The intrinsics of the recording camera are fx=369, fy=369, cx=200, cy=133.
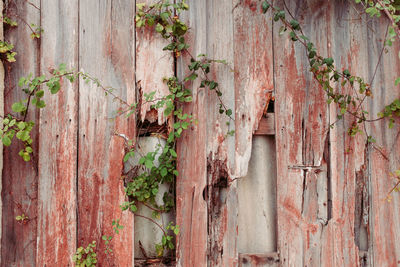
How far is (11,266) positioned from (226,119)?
147 cm

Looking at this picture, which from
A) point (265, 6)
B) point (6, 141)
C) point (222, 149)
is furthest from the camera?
point (222, 149)

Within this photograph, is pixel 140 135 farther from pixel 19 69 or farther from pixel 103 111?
pixel 19 69

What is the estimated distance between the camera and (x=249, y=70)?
7.14 ft

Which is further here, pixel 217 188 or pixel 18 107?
pixel 217 188

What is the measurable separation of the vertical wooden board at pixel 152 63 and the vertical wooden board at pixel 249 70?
410 mm

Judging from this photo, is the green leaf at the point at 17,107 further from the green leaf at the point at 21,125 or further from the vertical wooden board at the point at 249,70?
the vertical wooden board at the point at 249,70

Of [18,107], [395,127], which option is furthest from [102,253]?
[395,127]

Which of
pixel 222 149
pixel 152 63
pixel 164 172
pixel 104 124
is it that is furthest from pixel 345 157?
pixel 104 124

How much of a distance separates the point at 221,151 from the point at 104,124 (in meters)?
0.69

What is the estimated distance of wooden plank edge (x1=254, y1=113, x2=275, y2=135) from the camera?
2.17 metres

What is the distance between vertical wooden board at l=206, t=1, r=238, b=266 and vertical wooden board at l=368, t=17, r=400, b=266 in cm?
83

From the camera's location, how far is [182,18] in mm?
2170

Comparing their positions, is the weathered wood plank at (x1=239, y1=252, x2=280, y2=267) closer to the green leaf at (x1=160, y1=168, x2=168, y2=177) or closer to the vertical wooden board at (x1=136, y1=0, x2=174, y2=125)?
the green leaf at (x1=160, y1=168, x2=168, y2=177)

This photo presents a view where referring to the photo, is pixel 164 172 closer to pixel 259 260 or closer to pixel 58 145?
pixel 58 145
